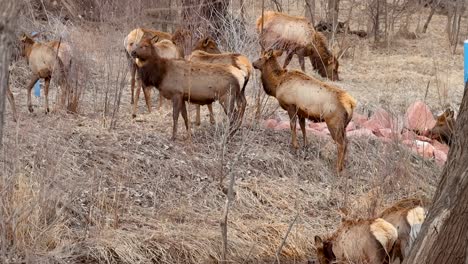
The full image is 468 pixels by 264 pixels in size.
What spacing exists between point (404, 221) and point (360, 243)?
441 millimetres

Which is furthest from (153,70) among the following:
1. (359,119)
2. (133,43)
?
(359,119)

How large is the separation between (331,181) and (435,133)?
2.61m

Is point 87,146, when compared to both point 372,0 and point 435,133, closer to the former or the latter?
point 435,133

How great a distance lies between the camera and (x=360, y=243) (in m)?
8.42

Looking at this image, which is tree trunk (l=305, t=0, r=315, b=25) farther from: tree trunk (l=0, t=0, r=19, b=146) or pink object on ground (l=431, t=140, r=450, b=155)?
tree trunk (l=0, t=0, r=19, b=146)

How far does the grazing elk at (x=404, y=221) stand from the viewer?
8258 millimetres

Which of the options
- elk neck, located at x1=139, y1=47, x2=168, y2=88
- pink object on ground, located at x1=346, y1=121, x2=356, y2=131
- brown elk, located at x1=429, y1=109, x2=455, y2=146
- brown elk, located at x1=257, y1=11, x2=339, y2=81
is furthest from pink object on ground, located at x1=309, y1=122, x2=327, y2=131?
brown elk, located at x1=257, y1=11, x2=339, y2=81

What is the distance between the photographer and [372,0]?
23.9m

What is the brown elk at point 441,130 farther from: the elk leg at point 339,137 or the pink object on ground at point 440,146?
the elk leg at point 339,137

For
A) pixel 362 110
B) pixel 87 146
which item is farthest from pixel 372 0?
pixel 87 146

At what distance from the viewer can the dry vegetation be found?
925 centimetres

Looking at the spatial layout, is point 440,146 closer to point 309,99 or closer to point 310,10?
point 309,99

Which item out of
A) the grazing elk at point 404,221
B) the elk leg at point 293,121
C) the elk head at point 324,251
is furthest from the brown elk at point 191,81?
the grazing elk at point 404,221

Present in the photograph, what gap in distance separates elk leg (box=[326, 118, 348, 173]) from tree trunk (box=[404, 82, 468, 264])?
4.92 m
